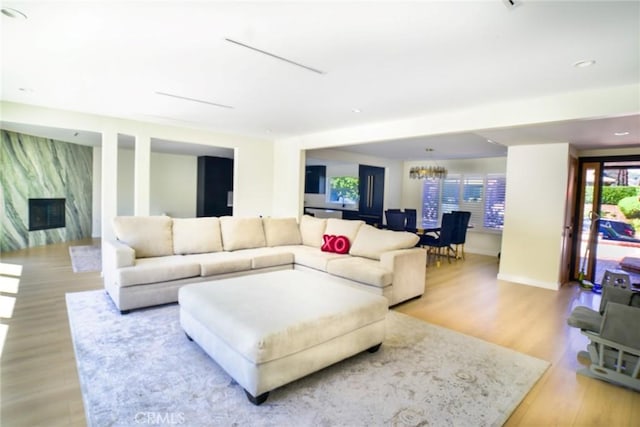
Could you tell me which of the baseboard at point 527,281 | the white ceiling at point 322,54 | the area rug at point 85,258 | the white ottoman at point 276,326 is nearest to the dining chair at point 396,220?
the baseboard at point 527,281

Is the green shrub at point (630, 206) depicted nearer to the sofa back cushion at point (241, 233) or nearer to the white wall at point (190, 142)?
the white wall at point (190, 142)

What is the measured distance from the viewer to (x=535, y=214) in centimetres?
525

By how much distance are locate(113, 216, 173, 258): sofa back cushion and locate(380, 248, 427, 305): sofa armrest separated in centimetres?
275

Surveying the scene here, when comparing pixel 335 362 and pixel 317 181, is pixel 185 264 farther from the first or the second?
pixel 317 181

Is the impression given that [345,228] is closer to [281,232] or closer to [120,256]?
[281,232]

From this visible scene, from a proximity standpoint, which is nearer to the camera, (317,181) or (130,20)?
(130,20)

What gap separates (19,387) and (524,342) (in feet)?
12.9

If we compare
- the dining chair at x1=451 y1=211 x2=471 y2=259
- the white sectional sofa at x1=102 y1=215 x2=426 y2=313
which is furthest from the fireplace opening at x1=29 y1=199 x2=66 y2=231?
the dining chair at x1=451 y1=211 x2=471 y2=259

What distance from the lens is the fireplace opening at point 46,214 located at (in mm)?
6922

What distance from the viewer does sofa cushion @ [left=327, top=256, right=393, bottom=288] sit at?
12.2 feet

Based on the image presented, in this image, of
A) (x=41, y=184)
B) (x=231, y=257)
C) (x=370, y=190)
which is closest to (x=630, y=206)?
(x=370, y=190)

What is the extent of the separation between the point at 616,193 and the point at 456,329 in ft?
13.4

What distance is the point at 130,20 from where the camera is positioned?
214 centimetres

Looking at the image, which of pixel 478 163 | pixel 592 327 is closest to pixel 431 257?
pixel 478 163
